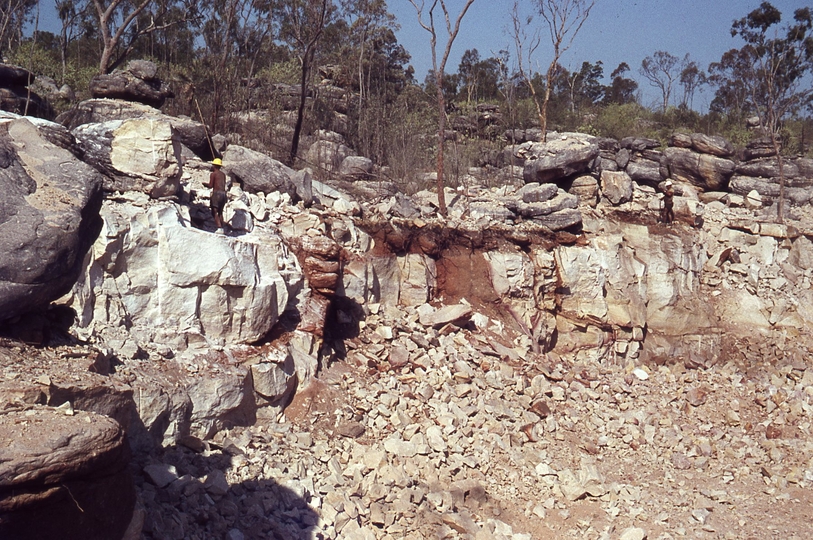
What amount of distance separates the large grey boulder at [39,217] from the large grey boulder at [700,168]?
1520 centimetres

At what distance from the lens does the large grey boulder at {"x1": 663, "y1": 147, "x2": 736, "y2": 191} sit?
16.4 metres

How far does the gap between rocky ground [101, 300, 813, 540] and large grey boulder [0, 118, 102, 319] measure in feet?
5.74

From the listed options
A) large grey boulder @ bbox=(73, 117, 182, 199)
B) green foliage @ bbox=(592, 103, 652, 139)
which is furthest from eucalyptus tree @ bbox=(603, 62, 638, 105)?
large grey boulder @ bbox=(73, 117, 182, 199)

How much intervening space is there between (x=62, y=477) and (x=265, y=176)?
278 inches

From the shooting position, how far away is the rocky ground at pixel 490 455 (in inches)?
235

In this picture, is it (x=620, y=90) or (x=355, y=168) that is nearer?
(x=355, y=168)

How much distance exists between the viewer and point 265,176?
9.98m

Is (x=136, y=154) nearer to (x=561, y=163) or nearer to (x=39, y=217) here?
(x=39, y=217)

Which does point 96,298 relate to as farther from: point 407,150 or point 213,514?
point 407,150

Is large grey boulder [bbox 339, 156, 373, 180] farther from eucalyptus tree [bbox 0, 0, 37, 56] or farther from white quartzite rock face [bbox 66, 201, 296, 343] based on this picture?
eucalyptus tree [bbox 0, 0, 37, 56]

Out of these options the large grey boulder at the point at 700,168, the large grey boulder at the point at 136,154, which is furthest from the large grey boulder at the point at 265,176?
the large grey boulder at the point at 700,168

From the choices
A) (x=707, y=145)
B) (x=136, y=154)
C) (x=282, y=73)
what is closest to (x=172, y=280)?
(x=136, y=154)

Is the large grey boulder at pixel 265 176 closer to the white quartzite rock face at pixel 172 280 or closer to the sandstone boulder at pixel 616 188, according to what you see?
the white quartzite rock face at pixel 172 280

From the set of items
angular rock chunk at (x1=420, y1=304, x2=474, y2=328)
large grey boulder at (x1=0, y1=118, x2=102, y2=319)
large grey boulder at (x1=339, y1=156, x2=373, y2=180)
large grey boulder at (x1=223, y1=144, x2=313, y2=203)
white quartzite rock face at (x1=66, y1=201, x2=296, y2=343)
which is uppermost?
large grey boulder at (x1=339, y1=156, x2=373, y2=180)
